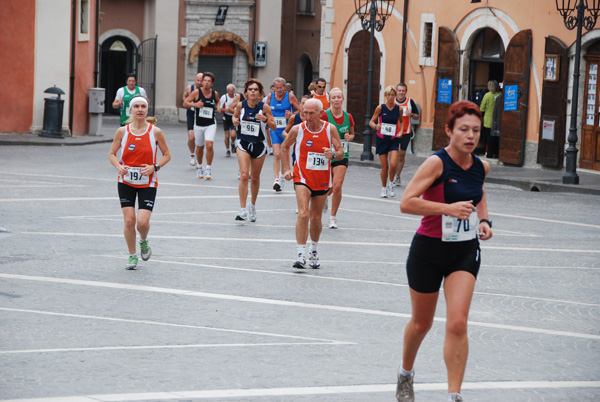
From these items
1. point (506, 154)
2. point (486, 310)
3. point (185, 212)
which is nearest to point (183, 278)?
point (486, 310)

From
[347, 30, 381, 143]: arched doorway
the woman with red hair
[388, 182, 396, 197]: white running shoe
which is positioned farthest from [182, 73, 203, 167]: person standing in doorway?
the woman with red hair

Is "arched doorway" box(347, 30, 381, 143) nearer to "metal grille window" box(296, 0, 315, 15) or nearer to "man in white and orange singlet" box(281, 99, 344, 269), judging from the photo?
"metal grille window" box(296, 0, 315, 15)

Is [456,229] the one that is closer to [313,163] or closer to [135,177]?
[313,163]

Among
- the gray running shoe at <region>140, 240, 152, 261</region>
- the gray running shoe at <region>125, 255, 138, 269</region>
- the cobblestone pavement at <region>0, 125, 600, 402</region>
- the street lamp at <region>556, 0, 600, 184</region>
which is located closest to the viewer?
the cobblestone pavement at <region>0, 125, 600, 402</region>

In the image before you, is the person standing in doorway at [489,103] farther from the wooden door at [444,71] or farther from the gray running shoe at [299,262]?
the gray running shoe at [299,262]

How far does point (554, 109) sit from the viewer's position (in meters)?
25.6

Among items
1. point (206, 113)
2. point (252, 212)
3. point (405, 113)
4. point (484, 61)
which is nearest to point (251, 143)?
point (252, 212)

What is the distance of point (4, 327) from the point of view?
28.1 ft

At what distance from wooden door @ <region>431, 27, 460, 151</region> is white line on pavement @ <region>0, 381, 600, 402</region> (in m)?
22.4

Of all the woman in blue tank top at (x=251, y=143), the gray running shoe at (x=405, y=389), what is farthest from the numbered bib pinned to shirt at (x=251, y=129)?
the gray running shoe at (x=405, y=389)

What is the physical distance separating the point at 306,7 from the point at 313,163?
1428 inches

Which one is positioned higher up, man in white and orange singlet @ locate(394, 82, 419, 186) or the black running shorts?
man in white and orange singlet @ locate(394, 82, 419, 186)

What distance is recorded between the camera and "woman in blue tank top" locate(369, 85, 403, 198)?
19203mm

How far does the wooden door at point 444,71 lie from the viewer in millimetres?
29516
